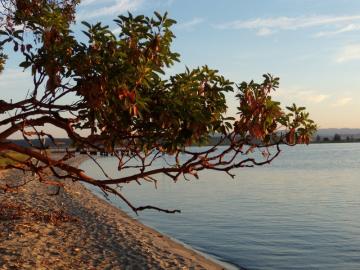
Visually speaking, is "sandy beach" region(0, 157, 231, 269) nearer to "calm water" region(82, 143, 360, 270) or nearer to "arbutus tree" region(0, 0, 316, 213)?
"calm water" region(82, 143, 360, 270)

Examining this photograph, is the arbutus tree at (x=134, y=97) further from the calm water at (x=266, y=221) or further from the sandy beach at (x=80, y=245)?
the calm water at (x=266, y=221)

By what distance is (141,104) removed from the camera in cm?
543

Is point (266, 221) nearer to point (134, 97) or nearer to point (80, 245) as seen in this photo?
point (80, 245)

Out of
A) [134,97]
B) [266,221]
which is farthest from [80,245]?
[266,221]

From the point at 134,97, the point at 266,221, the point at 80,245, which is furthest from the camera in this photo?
the point at 266,221

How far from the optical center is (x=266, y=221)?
30188 mm

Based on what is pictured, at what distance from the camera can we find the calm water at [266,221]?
2112cm

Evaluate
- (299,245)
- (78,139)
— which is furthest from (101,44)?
(299,245)

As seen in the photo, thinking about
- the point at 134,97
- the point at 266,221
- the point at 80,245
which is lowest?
the point at 266,221

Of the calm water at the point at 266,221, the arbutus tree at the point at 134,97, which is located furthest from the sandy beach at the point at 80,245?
the arbutus tree at the point at 134,97

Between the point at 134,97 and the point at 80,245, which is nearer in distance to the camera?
the point at 134,97

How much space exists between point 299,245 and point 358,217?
9.97 m

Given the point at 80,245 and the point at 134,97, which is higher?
the point at 134,97

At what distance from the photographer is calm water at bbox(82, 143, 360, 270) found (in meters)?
21.1
